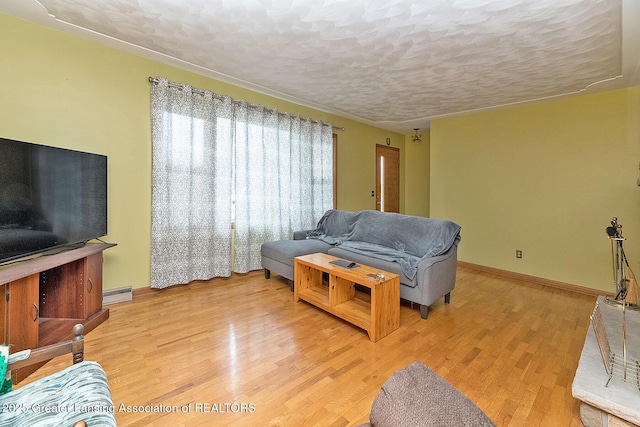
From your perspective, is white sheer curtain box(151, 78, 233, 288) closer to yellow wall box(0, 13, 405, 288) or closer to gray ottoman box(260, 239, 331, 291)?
yellow wall box(0, 13, 405, 288)

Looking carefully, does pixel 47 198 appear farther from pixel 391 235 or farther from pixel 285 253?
pixel 391 235

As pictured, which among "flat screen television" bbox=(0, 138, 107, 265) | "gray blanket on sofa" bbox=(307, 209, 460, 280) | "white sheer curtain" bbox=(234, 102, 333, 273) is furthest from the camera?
"white sheer curtain" bbox=(234, 102, 333, 273)

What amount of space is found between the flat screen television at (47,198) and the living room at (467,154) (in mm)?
368

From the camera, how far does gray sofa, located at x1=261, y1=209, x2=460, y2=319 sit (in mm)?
2600

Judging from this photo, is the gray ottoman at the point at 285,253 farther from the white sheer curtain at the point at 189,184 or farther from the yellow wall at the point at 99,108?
the yellow wall at the point at 99,108

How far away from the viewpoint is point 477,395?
160cm

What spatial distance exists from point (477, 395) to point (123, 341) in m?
2.54

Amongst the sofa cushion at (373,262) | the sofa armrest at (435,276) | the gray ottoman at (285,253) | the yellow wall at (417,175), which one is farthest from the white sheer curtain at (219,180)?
the yellow wall at (417,175)

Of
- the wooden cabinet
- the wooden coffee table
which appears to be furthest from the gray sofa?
the wooden cabinet

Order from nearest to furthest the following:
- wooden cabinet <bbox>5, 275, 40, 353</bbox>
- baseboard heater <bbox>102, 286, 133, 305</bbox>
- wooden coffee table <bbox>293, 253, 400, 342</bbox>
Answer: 1. wooden cabinet <bbox>5, 275, 40, 353</bbox>
2. wooden coffee table <bbox>293, 253, 400, 342</bbox>
3. baseboard heater <bbox>102, 286, 133, 305</bbox>

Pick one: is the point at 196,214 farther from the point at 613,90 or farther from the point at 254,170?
the point at 613,90

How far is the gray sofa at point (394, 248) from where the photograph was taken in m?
2.60

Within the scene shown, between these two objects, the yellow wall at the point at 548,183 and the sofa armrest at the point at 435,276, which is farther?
the yellow wall at the point at 548,183

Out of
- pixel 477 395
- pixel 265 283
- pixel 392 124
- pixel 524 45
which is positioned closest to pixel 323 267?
pixel 265 283
